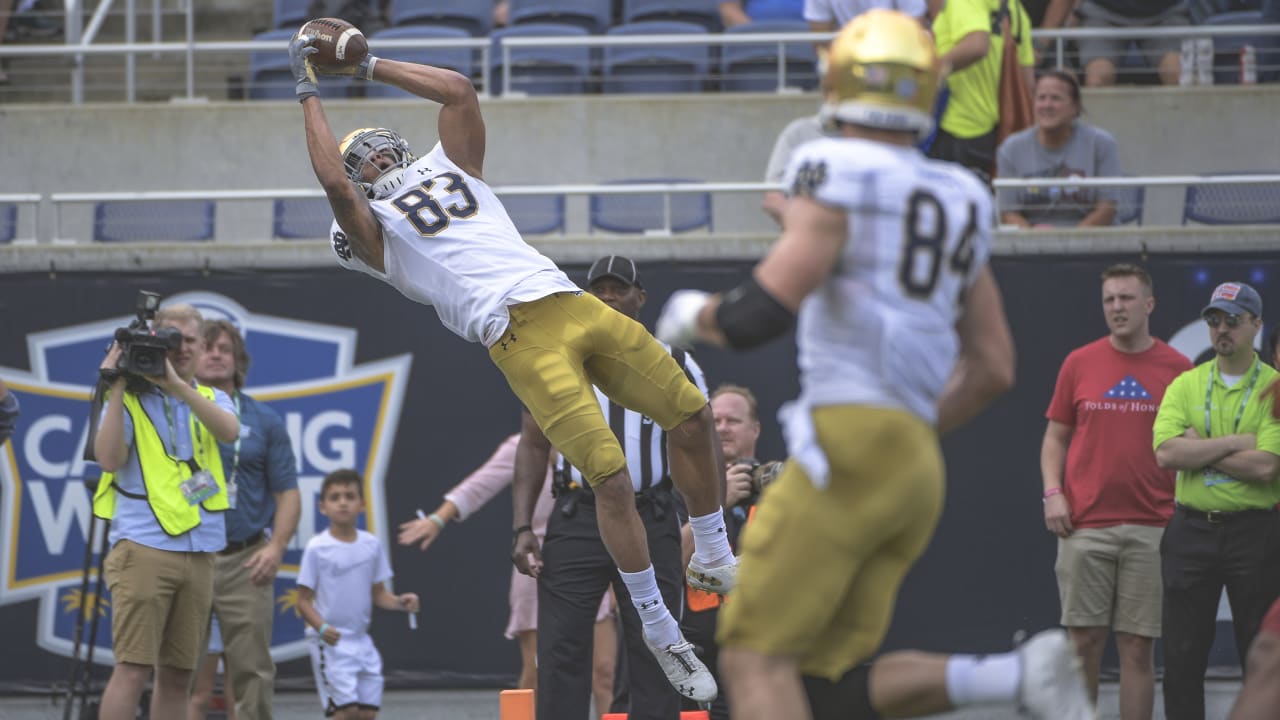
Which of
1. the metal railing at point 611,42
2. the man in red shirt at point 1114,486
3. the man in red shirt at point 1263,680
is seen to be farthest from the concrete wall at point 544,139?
the man in red shirt at point 1263,680

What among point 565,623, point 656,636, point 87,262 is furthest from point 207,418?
point 87,262

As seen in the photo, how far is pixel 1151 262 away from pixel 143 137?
22.8 feet

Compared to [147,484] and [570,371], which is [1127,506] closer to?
[570,371]

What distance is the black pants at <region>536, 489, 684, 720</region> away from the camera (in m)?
6.23

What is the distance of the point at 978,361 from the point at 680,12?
819cm

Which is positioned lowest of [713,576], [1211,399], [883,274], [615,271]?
[713,576]

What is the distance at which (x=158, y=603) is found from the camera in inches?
259

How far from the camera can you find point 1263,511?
6.95m

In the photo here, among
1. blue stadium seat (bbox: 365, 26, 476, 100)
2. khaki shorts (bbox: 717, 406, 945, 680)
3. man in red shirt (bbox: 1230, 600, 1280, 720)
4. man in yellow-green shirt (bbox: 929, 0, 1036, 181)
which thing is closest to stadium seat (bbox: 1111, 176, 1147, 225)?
man in yellow-green shirt (bbox: 929, 0, 1036, 181)

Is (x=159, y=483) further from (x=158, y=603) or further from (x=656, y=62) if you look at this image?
(x=656, y=62)

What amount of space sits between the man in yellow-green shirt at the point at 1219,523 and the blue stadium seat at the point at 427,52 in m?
5.85

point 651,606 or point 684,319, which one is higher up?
point 684,319

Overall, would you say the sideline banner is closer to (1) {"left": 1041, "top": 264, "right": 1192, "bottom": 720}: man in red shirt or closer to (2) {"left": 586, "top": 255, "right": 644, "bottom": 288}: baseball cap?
(1) {"left": 1041, "top": 264, "right": 1192, "bottom": 720}: man in red shirt

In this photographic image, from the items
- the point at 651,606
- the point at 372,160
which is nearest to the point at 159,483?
the point at 372,160
